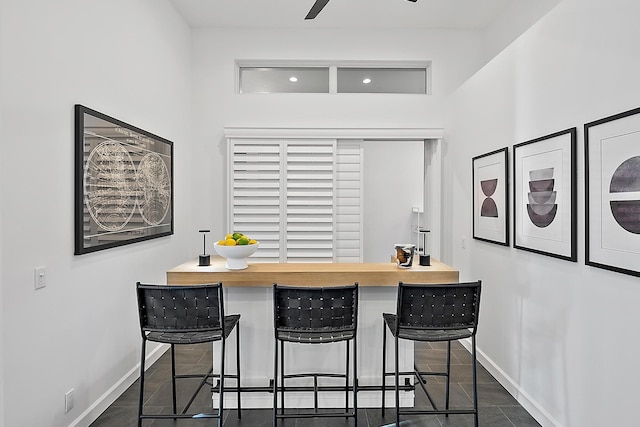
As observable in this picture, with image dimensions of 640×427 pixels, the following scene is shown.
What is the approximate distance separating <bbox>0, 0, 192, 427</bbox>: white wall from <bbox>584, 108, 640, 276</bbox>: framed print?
9.91ft

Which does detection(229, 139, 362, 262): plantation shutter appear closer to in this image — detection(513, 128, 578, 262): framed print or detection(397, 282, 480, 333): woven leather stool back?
detection(513, 128, 578, 262): framed print

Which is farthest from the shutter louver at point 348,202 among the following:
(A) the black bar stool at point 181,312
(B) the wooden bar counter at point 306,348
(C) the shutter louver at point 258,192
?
(A) the black bar stool at point 181,312

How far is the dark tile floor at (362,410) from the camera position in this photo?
281 centimetres

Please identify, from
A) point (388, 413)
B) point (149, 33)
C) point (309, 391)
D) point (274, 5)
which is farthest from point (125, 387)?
point (274, 5)

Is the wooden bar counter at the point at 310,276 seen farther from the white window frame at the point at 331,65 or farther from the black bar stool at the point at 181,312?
the white window frame at the point at 331,65

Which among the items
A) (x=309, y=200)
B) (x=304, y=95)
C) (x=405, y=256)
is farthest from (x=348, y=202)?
(x=405, y=256)

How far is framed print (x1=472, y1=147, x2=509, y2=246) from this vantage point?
3385 millimetres

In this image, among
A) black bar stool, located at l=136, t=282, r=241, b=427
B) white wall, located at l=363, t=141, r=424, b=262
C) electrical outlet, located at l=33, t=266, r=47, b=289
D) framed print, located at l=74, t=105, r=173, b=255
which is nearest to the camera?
electrical outlet, located at l=33, t=266, r=47, b=289

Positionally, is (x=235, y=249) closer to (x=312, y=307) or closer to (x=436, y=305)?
(x=312, y=307)

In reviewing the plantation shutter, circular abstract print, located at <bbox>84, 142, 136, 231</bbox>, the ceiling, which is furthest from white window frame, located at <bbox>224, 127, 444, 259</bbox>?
circular abstract print, located at <bbox>84, 142, 136, 231</bbox>

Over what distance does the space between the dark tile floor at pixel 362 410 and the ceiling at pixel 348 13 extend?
3.54 metres

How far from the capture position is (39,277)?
7.41 ft

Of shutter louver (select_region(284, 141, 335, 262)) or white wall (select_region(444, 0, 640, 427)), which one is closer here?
white wall (select_region(444, 0, 640, 427))

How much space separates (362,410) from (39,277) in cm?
222
